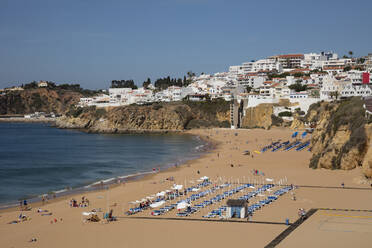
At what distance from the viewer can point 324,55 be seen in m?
115

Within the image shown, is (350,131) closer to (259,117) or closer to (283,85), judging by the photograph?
(259,117)

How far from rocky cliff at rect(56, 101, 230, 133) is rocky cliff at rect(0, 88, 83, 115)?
270 ft

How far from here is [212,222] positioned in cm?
1819

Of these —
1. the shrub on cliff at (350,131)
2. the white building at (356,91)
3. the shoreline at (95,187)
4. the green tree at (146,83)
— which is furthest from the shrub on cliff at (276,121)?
the green tree at (146,83)

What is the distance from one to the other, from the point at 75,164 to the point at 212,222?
24.7 meters

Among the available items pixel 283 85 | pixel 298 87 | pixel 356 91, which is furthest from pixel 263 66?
pixel 356 91

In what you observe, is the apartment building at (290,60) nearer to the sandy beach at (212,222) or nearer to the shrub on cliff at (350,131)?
the shrub on cliff at (350,131)

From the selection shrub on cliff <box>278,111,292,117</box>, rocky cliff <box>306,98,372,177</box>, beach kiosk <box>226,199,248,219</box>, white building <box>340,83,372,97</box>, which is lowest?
beach kiosk <box>226,199,248,219</box>

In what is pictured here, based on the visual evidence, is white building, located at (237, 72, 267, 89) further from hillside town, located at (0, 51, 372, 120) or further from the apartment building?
the apartment building

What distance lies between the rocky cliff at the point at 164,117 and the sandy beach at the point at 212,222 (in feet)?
163

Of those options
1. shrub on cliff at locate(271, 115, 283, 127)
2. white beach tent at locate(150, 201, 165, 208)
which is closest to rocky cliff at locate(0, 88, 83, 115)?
shrub on cliff at locate(271, 115, 283, 127)

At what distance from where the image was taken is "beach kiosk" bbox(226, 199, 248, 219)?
18469 mm

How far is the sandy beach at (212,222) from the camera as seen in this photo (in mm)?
15562

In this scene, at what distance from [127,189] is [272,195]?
9673mm
